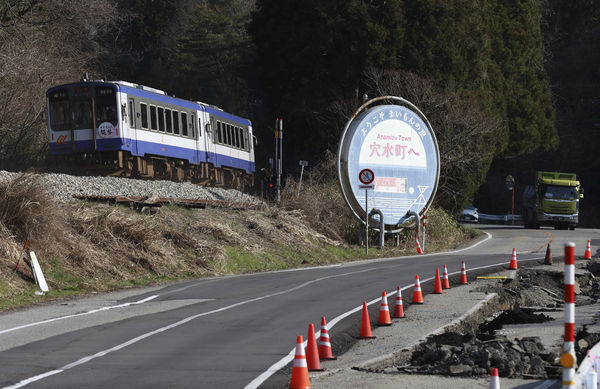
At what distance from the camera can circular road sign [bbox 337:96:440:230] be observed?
35.7 meters

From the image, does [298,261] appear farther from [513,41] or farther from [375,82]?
[513,41]

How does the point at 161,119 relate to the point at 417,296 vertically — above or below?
above

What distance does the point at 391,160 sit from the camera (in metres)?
36.7

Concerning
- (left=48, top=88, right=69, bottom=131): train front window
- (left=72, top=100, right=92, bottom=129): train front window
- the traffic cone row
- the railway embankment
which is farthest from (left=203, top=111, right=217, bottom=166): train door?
the traffic cone row

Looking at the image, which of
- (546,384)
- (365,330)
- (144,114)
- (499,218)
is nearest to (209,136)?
(144,114)

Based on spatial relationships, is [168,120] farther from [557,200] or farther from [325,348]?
[557,200]

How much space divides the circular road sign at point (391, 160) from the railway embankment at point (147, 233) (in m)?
1.86

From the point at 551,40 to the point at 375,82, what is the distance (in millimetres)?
35557

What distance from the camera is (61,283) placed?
69.1 ft

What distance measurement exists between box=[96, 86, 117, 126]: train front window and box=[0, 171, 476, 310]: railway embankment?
319cm

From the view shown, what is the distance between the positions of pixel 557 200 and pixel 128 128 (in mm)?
29754

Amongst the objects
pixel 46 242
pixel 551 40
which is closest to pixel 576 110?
pixel 551 40

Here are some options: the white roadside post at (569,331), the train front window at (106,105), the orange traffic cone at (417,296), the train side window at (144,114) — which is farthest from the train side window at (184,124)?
Answer: the white roadside post at (569,331)

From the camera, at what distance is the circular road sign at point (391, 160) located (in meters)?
35.7
